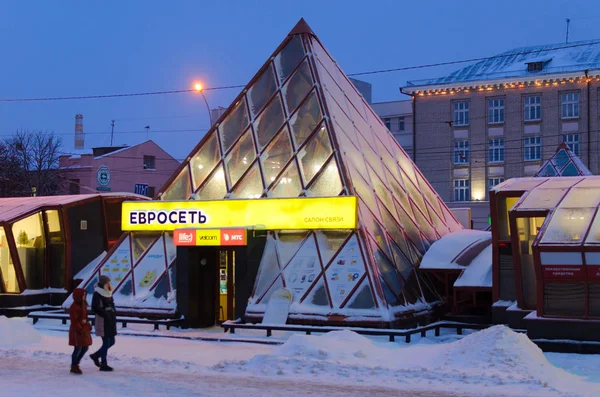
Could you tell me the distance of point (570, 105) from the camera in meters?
64.0

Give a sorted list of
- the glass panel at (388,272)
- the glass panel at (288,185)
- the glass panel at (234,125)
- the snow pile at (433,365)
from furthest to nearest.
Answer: the glass panel at (234,125) → the glass panel at (288,185) → the glass panel at (388,272) → the snow pile at (433,365)

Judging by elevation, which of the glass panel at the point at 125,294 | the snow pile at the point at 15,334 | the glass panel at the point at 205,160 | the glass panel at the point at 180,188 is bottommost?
the snow pile at the point at 15,334

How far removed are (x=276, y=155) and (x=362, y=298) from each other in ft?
19.4

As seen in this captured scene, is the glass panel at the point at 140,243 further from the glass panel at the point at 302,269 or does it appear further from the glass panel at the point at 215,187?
the glass panel at the point at 302,269

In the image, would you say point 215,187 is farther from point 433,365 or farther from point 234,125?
point 433,365

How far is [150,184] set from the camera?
72688 millimetres

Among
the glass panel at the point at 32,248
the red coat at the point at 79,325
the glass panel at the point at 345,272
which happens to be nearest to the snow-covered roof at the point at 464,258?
the glass panel at the point at 345,272

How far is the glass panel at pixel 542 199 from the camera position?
21.5 metres

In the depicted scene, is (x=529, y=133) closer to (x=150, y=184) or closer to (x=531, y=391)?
(x=150, y=184)

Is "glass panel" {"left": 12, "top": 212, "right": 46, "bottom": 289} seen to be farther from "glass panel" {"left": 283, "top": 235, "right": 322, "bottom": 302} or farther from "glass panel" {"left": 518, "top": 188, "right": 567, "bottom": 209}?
"glass panel" {"left": 518, "top": 188, "right": 567, "bottom": 209}

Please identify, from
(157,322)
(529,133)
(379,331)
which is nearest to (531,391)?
(379,331)

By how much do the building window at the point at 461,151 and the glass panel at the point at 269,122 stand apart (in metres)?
42.4

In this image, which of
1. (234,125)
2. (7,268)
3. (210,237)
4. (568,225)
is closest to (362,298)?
(210,237)

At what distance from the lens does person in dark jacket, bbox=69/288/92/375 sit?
15203 millimetres
